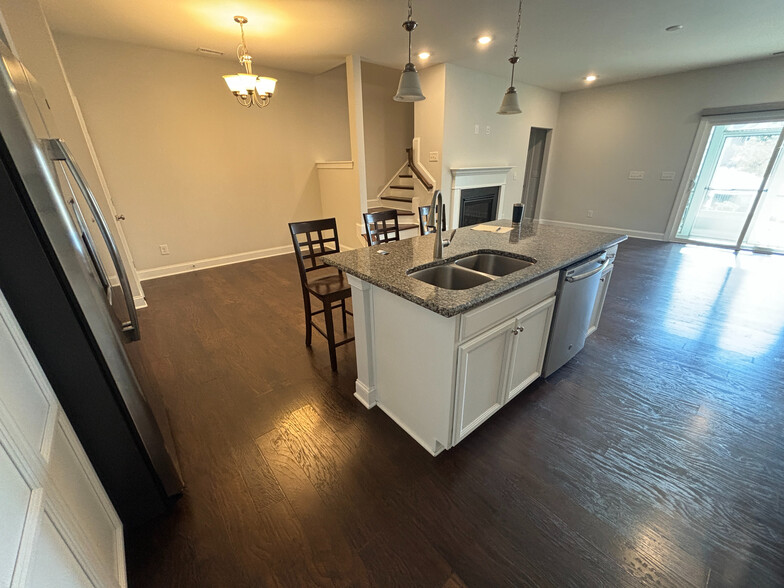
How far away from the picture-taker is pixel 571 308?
203cm

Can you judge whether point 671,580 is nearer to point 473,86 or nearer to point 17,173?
point 17,173

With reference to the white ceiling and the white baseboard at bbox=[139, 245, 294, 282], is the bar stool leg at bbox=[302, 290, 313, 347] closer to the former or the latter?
the white ceiling

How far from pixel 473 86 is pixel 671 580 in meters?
5.45

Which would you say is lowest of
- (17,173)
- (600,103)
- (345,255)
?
(345,255)

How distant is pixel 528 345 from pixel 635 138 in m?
6.10

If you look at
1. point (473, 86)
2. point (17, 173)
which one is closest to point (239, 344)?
point (17, 173)

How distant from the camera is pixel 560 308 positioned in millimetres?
1936

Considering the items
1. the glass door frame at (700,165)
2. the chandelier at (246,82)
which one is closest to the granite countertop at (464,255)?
the chandelier at (246,82)

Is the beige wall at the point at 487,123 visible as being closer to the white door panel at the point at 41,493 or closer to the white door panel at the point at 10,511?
the white door panel at the point at 41,493

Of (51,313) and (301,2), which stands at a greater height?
(301,2)

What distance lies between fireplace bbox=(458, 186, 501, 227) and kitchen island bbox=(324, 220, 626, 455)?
322cm

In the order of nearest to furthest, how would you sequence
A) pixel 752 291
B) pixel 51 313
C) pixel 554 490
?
pixel 51 313 → pixel 554 490 → pixel 752 291

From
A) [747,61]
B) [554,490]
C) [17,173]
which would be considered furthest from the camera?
[747,61]

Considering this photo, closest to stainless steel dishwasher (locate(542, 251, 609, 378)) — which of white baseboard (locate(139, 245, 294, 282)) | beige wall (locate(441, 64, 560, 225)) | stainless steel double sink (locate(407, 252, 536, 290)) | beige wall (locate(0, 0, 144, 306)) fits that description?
stainless steel double sink (locate(407, 252, 536, 290))
